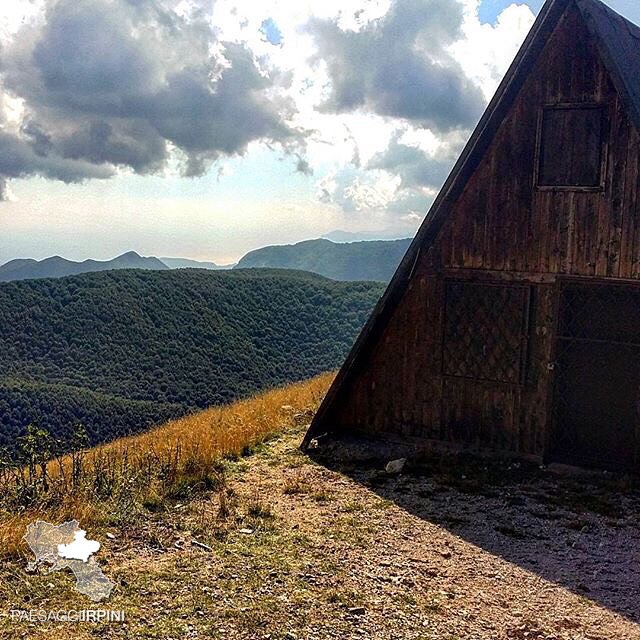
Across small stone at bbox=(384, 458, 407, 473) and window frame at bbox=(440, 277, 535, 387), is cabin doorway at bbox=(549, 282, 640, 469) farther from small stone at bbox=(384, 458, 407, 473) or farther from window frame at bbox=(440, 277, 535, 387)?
small stone at bbox=(384, 458, 407, 473)

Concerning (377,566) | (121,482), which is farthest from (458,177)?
(121,482)

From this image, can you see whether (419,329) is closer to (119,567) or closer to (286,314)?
(119,567)

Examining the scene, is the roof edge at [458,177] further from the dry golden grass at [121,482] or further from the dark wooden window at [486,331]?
the dry golden grass at [121,482]

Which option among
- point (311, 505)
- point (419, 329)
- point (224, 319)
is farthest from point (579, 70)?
point (224, 319)

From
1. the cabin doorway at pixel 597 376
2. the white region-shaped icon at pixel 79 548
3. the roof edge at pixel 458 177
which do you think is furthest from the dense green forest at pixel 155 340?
the white region-shaped icon at pixel 79 548

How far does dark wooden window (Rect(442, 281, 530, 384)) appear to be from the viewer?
372 inches

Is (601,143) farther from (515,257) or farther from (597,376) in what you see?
(597,376)

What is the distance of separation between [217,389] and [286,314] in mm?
22499

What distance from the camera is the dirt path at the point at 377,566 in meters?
5.18

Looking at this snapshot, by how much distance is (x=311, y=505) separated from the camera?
315 inches

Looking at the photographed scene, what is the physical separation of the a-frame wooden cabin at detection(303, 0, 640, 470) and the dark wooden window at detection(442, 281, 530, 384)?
0.07 feet

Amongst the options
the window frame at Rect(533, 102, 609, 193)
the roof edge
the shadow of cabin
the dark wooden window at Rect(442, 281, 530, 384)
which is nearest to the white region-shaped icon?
the shadow of cabin

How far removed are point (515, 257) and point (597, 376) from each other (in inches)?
106

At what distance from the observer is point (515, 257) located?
30.7ft
